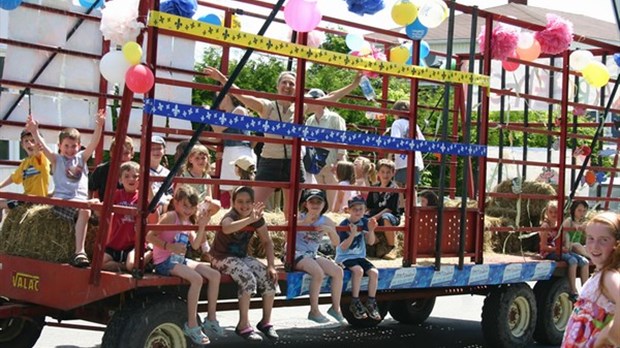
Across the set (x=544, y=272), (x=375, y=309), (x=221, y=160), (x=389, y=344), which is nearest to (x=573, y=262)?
(x=544, y=272)

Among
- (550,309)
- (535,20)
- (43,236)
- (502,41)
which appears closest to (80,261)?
(43,236)

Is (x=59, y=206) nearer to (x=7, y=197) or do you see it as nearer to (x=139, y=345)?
(x=7, y=197)

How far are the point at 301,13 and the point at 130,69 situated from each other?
151 centimetres

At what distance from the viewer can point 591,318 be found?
5410mm

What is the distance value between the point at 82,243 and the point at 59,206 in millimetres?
480

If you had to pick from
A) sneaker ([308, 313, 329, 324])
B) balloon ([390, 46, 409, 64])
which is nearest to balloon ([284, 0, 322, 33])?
balloon ([390, 46, 409, 64])

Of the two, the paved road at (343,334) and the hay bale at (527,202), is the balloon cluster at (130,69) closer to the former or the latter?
the paved road at (343,334)

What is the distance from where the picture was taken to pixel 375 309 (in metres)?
8.76

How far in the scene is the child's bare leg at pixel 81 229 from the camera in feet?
24.7

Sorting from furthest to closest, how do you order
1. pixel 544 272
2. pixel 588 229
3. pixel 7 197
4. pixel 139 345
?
1. pixel 544 272
2. pixel 7 197
3. pixel 139 345
4. pixel 588 229

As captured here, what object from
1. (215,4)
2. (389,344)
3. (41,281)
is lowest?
(389,344)

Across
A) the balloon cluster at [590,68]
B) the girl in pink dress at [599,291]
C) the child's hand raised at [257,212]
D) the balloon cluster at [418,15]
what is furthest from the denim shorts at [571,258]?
the girl in pink dress at [599,291]

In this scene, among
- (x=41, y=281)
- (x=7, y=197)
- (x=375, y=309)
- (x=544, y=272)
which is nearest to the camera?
(x=41, y=281)

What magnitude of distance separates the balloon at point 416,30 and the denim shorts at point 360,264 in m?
1.97
